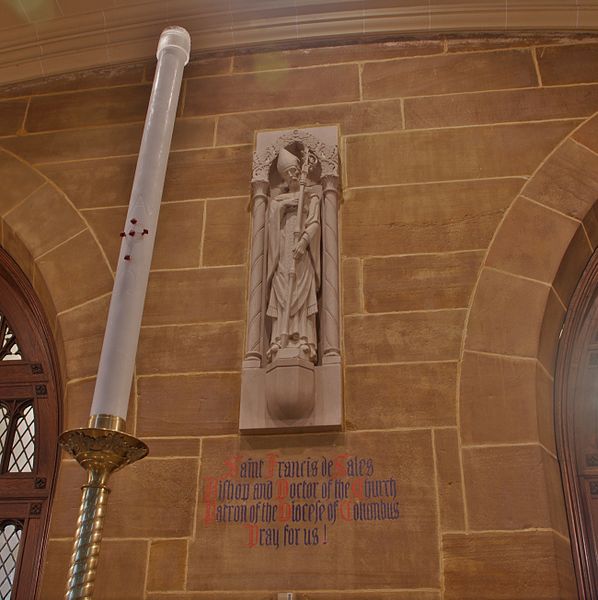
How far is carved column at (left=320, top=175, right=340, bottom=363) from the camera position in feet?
10.9

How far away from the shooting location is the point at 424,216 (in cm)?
370

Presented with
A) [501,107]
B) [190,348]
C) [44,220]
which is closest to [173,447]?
[190,348]

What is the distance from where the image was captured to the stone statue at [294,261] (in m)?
3.27

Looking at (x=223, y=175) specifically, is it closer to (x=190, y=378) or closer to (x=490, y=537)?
(x=190, y=378)

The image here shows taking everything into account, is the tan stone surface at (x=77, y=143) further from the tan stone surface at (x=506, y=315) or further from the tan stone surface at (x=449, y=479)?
the tan stone surface at (x=449, y=479)

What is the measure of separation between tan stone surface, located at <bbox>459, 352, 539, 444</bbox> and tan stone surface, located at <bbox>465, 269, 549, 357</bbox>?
62 mm

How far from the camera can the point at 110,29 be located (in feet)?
14.9

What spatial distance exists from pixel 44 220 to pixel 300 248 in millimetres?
1512

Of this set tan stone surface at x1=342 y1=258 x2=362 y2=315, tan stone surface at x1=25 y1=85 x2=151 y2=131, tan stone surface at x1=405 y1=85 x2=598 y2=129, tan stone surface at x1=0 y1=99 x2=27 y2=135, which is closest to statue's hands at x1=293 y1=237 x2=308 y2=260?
tan stone surface at x1=342 y1=258 x2=362 y2=315

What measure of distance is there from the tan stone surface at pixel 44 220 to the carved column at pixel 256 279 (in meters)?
0.96

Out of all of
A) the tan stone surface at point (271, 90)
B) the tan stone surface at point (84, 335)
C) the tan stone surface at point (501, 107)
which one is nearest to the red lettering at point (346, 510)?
the tan stone surface at point (84, 335)

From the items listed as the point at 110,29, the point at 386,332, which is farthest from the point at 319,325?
the point at 110,29

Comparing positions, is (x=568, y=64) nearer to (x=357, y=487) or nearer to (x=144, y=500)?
(x=357, y=487)

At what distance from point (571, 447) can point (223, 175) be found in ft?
7.05
